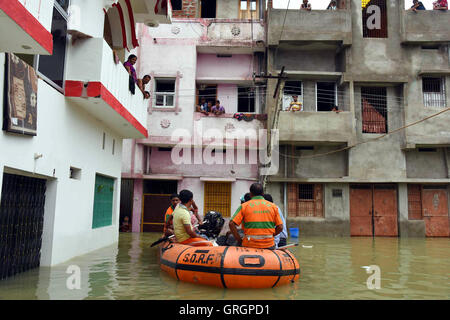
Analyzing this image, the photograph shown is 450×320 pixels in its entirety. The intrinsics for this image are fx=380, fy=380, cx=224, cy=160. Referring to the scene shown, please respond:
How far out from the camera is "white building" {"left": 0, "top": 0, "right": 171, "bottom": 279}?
235 inches

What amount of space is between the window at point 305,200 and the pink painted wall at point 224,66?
623 centimetres

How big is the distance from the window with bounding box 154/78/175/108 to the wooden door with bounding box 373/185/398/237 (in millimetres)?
10918

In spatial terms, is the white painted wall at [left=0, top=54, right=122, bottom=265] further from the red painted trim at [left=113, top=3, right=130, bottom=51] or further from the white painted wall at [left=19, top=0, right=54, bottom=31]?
the red painted trim at [left=113, top=3, right=130, bottom=51]

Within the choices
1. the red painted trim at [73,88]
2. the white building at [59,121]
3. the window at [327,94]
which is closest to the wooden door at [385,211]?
the window at [327,94]

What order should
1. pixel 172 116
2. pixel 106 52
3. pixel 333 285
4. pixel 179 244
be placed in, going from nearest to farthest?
1. pixel 333 285
2. pixel 179 244
3. pixel 106 52
4. pixel 172 116

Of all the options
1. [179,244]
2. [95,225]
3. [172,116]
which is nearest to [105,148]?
[95,225]

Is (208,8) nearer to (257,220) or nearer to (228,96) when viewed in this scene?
(228,96)

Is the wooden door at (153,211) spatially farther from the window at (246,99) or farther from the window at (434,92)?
the window at (434,92)

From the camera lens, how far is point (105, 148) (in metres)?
11.5

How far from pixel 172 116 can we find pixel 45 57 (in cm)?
1019

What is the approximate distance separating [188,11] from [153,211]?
10341mm

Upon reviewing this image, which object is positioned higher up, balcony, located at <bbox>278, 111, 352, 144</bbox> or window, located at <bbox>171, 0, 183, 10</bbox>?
window, located at <bbox>171, 0, 183, 10</bbox>

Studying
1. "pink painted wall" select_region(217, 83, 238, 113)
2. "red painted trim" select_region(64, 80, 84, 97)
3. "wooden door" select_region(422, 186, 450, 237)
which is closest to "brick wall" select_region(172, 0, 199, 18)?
"pink painted wall" select_region(217, 83, 238, 113)
